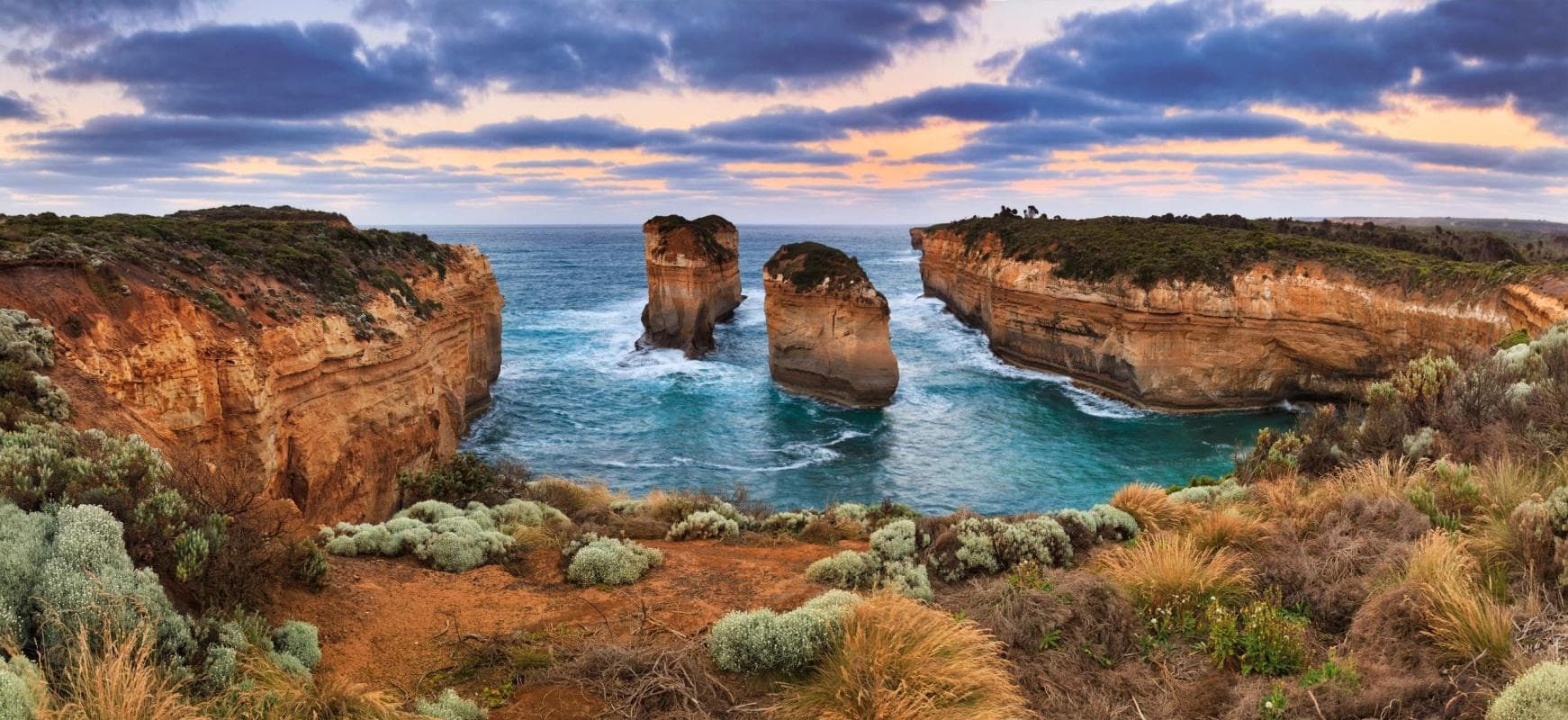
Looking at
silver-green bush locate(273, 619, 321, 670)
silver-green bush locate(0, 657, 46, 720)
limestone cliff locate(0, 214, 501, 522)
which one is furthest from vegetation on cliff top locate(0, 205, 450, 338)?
silver-green bush locate(0, 657, 46, 720)

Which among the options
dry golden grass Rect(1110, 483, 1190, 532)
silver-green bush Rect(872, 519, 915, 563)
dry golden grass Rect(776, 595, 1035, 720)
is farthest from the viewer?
dry golden grass Rect(1110, 483, 1190, 532)

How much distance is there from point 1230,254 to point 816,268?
16.8 meters

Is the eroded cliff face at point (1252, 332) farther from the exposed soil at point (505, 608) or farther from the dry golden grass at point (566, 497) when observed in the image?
the exposed soil at point (505, 608)

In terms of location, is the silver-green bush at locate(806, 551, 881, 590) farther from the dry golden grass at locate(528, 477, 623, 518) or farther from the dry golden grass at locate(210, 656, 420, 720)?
the dry golden grass at locate(528, 477, 623, 518)

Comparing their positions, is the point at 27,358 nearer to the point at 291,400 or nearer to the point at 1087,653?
the point at 291,400

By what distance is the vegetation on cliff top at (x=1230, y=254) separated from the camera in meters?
26.5

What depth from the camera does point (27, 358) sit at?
8156mm

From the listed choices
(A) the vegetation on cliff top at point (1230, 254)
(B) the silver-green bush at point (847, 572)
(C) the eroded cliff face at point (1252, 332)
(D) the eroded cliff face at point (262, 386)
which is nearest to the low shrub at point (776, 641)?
(B) the silver-green bush at point (847, 572)

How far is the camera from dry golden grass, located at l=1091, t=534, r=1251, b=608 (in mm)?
6070

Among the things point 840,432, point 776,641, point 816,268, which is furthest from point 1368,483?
point 816,268

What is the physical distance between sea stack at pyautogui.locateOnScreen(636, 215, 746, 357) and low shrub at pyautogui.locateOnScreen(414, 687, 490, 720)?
34611mm

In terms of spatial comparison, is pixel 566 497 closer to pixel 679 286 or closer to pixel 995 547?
pixel 995 547

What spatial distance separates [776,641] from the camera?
528 cm

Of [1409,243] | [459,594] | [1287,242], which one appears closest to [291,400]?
[459,594]
